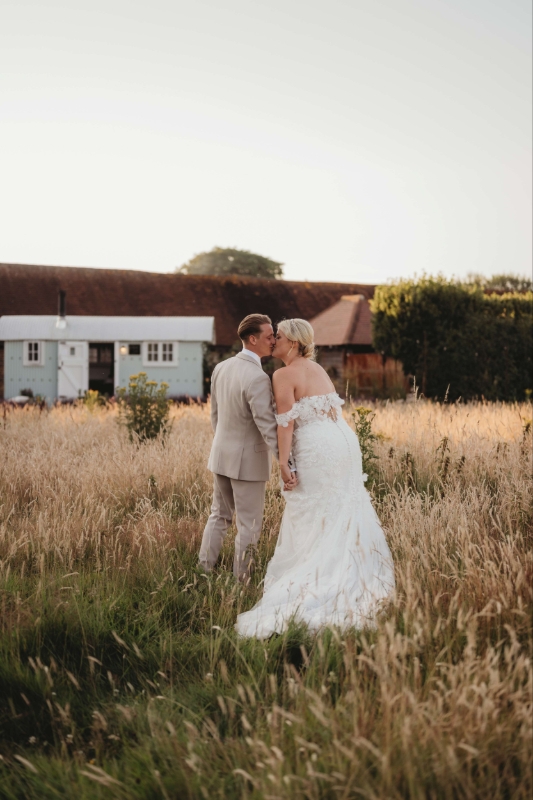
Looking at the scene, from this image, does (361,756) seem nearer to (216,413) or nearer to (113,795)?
(113,795)

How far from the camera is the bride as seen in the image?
4.44 m

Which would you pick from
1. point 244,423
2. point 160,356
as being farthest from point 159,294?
point 244,423

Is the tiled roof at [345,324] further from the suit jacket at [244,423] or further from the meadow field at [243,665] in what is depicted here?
the suit jacket at [244,423]

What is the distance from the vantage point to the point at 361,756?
222 centimetres

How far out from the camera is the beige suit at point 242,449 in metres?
4.81

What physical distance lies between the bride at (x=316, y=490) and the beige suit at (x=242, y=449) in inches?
5.8

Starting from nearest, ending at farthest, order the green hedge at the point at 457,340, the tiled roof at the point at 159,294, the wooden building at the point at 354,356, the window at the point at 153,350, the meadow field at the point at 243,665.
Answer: the meadow field at the point at 243,665
the green hedge at the point at 457,340
the wooden building at the point at 354,356
the window at the point at 153,350
the tiled roof at the point at 159,294

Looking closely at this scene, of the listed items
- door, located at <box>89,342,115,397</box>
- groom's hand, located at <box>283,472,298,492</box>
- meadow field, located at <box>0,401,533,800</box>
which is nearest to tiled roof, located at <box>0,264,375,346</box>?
door, located at <box>89,342,115,397</box>

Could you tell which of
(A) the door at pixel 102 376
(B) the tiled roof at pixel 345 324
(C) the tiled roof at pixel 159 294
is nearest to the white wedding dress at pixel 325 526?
(B) the tiled roof at pixel 345 324

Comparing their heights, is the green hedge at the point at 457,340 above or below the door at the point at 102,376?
above

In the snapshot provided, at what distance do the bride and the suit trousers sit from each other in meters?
0.23

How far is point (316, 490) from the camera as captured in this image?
4.73 metres

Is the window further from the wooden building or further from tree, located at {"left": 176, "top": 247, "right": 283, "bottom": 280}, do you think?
tree, located at {"left": 176, "top": 247, "right": 283, "bottom": 280}

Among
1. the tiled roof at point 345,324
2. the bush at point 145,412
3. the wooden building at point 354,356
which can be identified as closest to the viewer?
the bush at point 145,412
